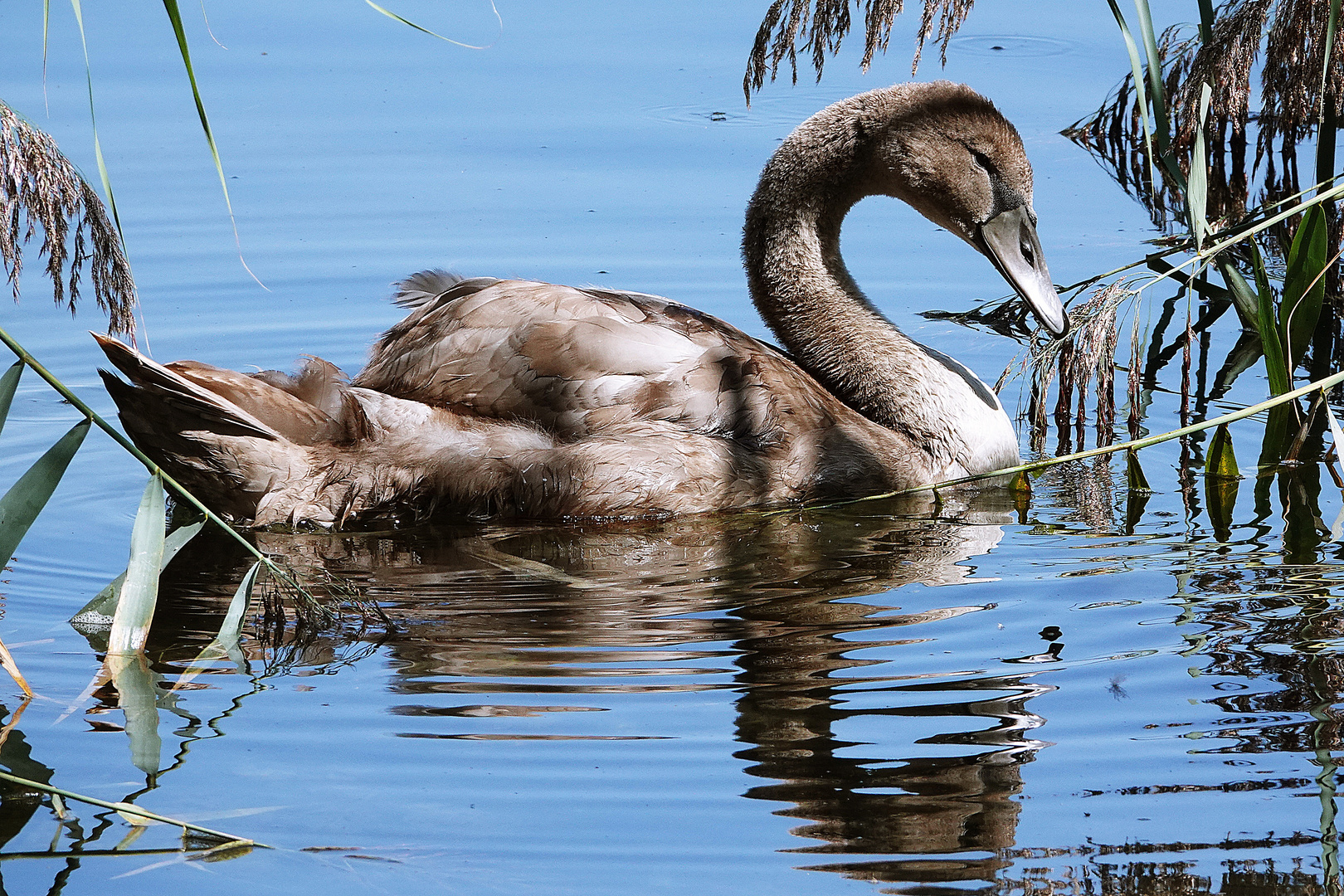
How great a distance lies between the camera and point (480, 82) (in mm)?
11148

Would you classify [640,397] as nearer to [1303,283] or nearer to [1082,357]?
[1082,357]

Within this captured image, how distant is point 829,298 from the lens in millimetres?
6680

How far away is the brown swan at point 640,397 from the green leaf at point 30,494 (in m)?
2.15

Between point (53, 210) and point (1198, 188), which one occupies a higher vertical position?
point (53, 210)

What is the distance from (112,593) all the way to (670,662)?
1.48m

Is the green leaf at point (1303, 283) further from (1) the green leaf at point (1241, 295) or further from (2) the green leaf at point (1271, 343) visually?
(1) the green leaf at point (1241, 295)

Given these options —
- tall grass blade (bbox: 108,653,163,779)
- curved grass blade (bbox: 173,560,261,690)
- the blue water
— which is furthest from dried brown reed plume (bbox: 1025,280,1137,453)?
tall grass blade (bbox: 108,653,163,779)

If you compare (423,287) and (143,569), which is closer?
(143,569)

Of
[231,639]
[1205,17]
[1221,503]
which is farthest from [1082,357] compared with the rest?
[231,639]

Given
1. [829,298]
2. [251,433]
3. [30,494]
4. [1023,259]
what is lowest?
[30,494]

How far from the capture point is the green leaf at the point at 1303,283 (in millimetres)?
5211

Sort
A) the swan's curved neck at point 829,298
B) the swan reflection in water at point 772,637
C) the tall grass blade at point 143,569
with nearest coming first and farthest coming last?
the tall grass blade at point 143,569, the swan reflection in water at point 772,637, the swan's curved neck at point 829,298

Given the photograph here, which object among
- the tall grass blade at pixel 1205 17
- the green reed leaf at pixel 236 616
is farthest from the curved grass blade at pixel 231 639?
the tall grass blade at pixel 1205 17

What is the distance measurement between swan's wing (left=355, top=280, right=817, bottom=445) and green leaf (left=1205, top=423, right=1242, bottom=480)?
4.86 ft
